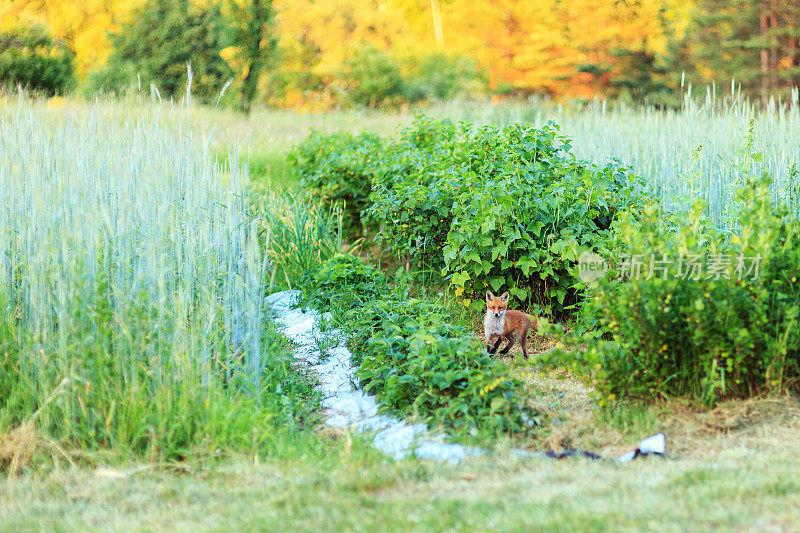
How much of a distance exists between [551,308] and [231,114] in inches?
431

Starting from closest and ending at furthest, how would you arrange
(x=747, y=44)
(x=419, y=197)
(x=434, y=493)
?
(x=434, y=493) → (x=419, y=197) → (x=747, y=44)

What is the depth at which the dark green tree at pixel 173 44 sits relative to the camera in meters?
22.0

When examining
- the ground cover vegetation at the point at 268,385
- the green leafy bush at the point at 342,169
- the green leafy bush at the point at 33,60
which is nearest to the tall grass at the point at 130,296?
the ground cover vegetation at the point at 268,385

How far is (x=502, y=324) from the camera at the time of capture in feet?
14.8

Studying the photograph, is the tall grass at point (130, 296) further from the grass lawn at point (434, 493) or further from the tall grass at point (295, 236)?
the tall grass at point (295, 236)

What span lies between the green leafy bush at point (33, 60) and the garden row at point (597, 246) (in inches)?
524

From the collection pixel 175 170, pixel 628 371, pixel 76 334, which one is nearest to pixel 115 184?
pixel 175 170

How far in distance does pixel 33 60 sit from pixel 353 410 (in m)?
18.3

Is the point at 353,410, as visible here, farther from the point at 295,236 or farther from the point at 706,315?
the point at 295,236

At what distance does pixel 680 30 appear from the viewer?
24.0 metres

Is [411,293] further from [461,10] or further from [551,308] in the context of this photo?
[461,10]

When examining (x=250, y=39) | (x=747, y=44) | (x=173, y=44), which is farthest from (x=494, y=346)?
(x=173, y=44)

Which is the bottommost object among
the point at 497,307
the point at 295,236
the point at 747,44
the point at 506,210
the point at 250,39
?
the point at 497,307

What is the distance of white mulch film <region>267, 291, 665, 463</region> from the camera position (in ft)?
10.3
